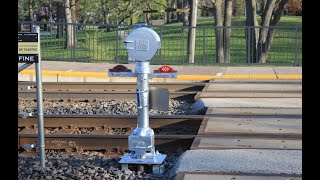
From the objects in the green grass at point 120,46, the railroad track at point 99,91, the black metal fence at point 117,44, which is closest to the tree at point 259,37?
the black metal fence at point 117,44

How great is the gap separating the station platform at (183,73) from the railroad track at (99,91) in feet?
5.54

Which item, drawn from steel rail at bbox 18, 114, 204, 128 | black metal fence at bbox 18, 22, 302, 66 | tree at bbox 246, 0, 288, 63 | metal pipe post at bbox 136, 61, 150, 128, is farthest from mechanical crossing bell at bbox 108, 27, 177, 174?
black metal fence at bbox 18, 22, 302, 66

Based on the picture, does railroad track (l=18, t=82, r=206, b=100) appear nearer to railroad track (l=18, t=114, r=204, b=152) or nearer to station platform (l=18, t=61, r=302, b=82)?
station platform (l=18, t=61, r=302, b=82)

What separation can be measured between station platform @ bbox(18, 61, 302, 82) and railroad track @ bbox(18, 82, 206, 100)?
1.69 meters

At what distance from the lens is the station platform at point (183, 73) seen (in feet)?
56.4

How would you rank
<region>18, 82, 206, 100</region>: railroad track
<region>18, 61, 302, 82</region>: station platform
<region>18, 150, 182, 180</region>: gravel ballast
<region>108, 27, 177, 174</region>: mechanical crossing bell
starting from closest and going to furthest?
<region>108, 27, 177, 174</region>: mechanical crossing bell < <region>18, 150, 182, 180</region>: gravel ballast < <region>18, 82, 206, 100</region>: railroad track < <region>18, 61, 302, 82</region>: station platform

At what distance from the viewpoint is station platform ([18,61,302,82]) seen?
17188mm

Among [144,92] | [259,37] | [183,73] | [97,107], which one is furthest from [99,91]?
[259,37]

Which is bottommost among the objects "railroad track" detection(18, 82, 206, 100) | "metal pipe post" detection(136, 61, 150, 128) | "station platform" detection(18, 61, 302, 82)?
"railroad track" detection(18, 82, 206, 100)

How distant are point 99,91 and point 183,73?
3.89m

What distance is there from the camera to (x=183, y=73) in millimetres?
17859
